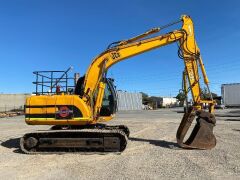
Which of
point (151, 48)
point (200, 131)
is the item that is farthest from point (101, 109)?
point (200, 131)

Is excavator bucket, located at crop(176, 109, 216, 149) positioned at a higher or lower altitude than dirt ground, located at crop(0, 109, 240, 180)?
higher

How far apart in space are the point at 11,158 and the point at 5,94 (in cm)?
7305

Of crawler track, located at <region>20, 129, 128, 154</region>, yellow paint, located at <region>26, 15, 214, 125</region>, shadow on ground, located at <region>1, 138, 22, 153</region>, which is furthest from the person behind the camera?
shadow on ground, located at <region>1, 138, 22, 153</region>

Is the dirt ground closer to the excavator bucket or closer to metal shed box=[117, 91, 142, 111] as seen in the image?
the excavator bucket

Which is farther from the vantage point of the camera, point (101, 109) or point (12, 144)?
point (12, 144)


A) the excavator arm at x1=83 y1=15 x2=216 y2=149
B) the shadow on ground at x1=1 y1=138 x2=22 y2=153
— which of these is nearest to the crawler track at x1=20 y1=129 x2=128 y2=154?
the shadow on ground at x1=1 y1=138 x2=22 y2=153

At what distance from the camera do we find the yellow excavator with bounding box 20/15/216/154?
41.2 feet

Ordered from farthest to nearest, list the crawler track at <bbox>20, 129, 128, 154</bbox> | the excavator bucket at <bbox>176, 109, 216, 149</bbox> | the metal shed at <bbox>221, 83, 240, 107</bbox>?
the metal shed at <bbox>221, 83, 240, 107</bbox>, the excavator bucket at <bbox>176, 109, 216, 149</bbox>, the crawler track at <bbox>20, 129, 128, 154</bbox>

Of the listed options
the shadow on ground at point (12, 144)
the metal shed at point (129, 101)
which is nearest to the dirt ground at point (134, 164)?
the shadow on ground at point (12, 144)

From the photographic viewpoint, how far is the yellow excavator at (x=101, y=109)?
41.2ft

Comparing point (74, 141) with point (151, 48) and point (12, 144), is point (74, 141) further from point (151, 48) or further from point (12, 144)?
point (151, 48)

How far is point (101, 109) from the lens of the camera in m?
13.9

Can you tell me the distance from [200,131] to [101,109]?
12.3 feet

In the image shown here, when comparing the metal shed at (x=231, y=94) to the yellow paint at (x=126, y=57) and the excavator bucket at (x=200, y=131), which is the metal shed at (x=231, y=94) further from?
the excavator bucket at (x=200, y=131)
